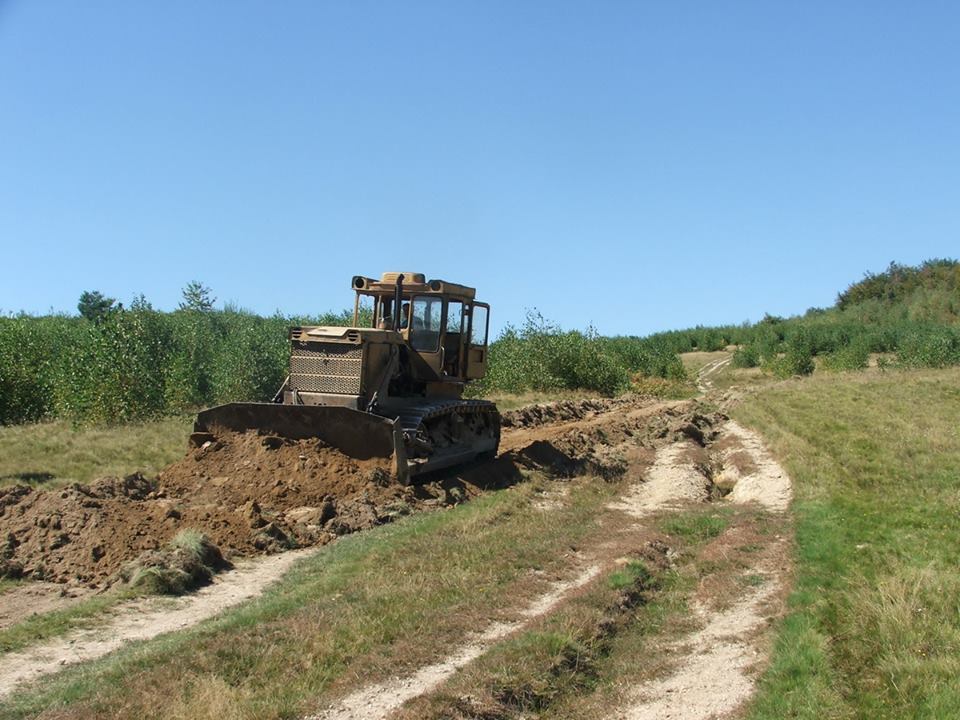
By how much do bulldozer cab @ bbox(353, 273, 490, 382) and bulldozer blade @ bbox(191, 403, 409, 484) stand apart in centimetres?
268

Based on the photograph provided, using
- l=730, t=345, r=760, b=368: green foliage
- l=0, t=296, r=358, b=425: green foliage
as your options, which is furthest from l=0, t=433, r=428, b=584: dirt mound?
l=730, t=345, r=760, b=368: green foliage

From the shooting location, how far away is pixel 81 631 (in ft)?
26.7

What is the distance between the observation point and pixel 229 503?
12.8 m

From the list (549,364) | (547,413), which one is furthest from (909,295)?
(547,413)

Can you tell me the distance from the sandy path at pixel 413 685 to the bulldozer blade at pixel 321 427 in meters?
5.65

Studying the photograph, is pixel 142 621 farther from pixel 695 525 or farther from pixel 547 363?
pixel 547 363

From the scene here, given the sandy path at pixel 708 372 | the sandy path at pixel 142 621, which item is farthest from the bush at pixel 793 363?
the sandy path at pixel 142 621

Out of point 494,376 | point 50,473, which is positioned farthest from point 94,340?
point 494,376

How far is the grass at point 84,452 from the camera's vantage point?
16.5 m

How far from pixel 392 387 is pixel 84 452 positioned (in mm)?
7089

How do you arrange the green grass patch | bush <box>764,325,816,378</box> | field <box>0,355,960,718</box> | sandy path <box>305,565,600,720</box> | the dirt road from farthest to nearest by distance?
bush <box>764,325,816,378</box> < the green grass patch < the dirt road < field <box>0,355,960,718</box> < sandy path <box>305,565,600,720</box>

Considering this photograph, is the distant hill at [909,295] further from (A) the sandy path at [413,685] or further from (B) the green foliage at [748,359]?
(A) the sandy path at [413,685]

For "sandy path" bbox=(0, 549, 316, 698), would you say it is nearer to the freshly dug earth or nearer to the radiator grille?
the freshly dug earth

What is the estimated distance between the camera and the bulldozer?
14164 mm
